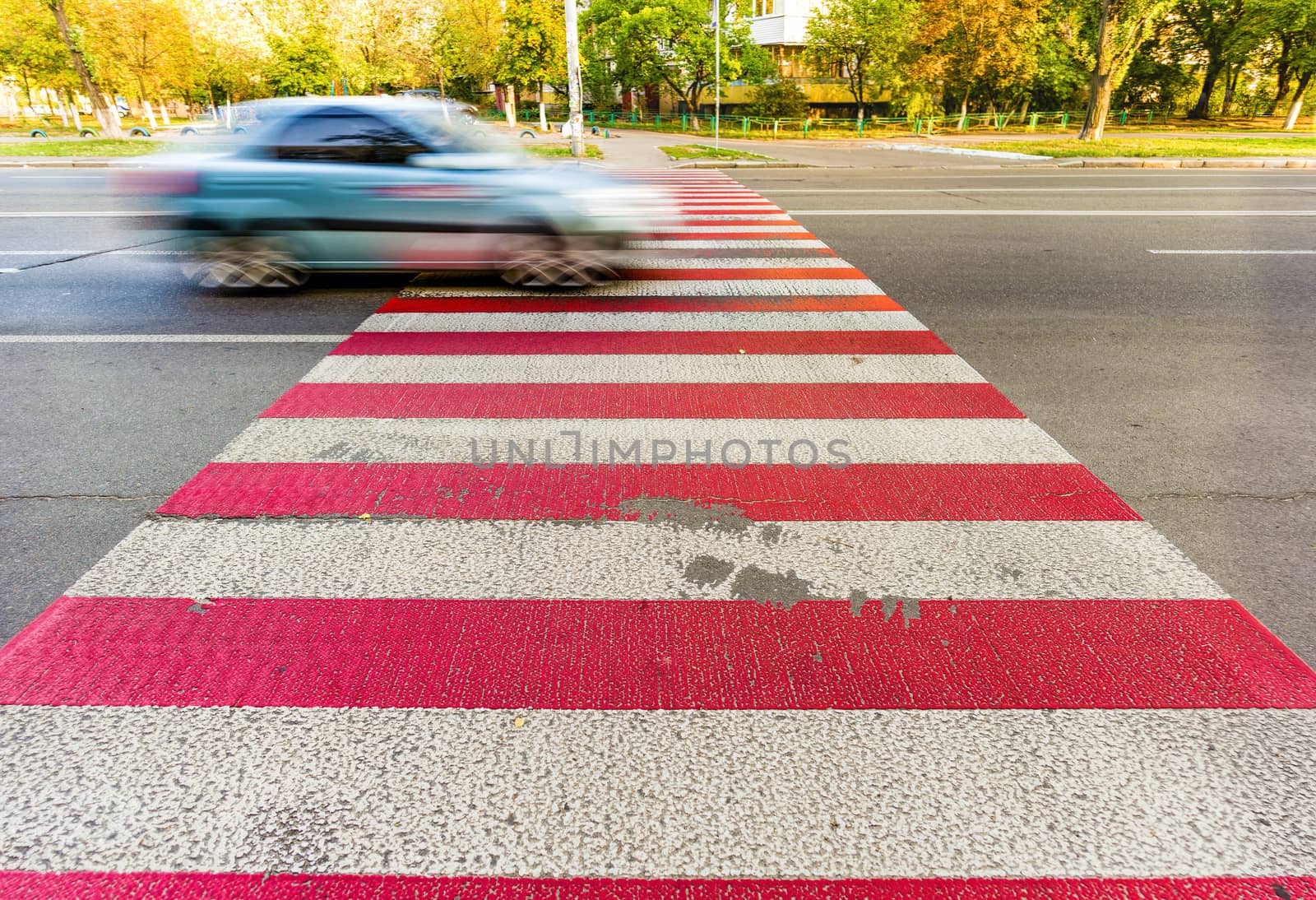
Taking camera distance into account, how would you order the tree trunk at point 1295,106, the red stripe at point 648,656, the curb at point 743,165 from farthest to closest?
1. the tree trunk at point 1295,106
2. the curb at point 743,165
3. the red stripe at point 648,656

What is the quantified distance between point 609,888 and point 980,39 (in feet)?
158

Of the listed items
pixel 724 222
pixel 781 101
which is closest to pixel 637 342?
pixel 724 222

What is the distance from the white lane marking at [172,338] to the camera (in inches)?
235

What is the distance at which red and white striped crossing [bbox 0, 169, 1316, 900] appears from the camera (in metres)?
1.95

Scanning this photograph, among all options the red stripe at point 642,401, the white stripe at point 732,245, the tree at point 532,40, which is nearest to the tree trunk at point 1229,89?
the tree at point 532,40

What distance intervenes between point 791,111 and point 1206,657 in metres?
49.0

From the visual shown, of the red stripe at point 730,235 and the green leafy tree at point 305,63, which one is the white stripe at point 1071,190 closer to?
the red stripe at point 730,235

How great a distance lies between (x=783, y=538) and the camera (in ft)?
10.9

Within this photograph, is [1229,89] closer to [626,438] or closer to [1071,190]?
[1071,190]

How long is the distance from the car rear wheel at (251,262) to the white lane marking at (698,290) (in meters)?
1.04

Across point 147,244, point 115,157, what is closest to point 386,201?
point 147,244

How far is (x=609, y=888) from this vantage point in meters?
1.87

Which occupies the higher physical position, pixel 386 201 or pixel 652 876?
pixel 386 201

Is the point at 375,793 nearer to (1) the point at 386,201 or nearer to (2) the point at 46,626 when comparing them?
(2) the point at 46,626
